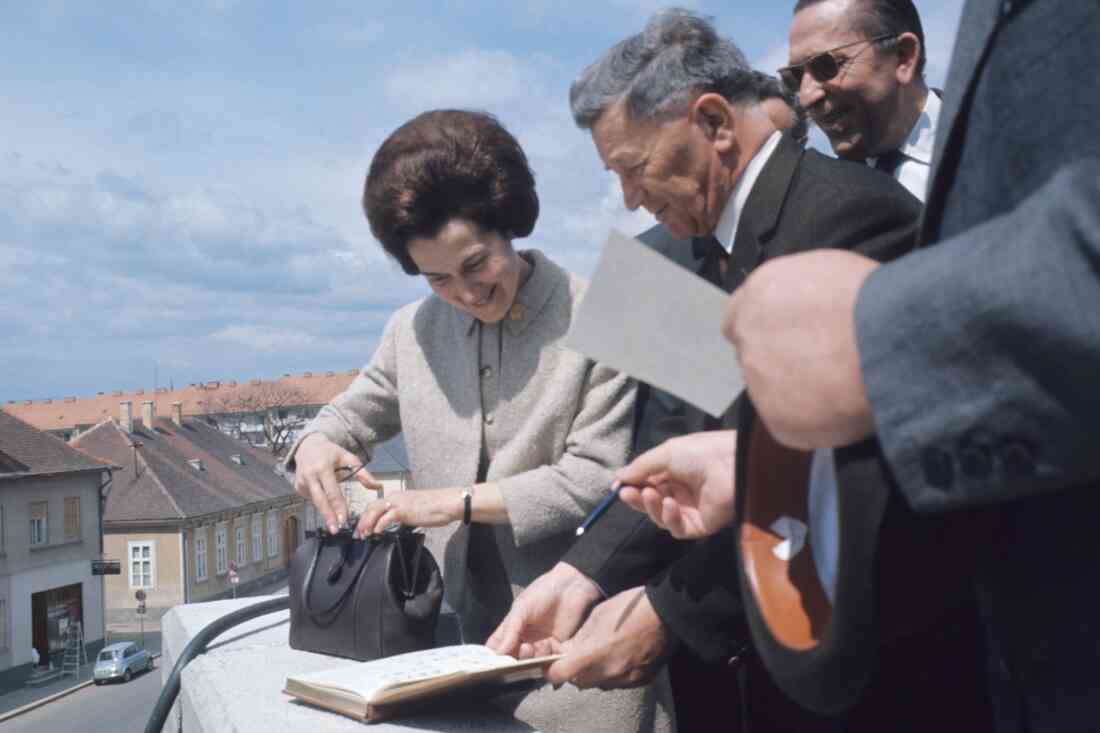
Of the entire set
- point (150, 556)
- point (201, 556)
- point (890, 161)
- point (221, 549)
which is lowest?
point (201, 556)

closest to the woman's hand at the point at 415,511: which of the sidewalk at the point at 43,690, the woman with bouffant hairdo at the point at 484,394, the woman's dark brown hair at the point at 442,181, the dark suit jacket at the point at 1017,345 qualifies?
the woman with bouffant hairdo at the point at 484,394

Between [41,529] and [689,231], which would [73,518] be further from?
[689,231]

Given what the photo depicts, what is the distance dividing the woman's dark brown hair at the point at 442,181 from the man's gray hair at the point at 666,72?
46cm

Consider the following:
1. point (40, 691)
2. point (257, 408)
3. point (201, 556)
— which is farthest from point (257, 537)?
point (257, 408)

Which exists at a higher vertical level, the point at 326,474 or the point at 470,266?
the point at 470,266

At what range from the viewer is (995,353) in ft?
2.43

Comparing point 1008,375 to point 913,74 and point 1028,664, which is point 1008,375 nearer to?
point 1028,664

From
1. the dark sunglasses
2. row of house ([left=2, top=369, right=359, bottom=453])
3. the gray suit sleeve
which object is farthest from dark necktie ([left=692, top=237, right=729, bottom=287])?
row of house ([left=2, top=369, right=359, bottom=453])

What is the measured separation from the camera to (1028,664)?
0.86m

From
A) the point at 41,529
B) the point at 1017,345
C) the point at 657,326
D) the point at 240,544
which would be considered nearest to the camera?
the point at 1017,345

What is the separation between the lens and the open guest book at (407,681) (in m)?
1.67

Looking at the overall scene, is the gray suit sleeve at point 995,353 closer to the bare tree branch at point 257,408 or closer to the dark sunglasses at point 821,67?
the dark sunglasses at point 821,67

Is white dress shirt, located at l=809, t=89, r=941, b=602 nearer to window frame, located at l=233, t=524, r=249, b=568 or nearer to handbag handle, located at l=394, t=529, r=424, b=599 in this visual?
handbag handle, located at l=394, t=529, r=424, b=599

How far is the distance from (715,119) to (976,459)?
1.29 meters
